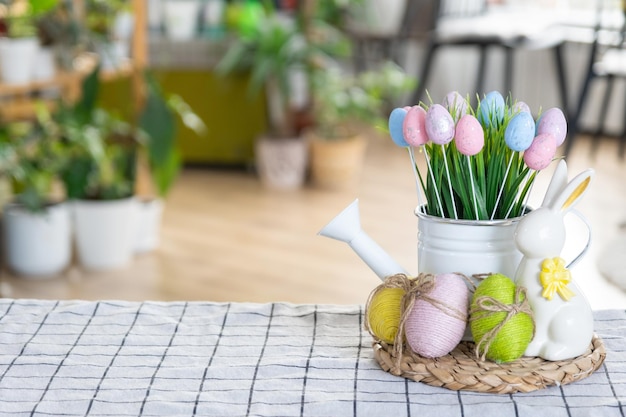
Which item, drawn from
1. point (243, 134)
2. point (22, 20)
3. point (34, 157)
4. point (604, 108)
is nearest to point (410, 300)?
point (34, 157)

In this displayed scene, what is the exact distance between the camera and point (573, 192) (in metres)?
1.07

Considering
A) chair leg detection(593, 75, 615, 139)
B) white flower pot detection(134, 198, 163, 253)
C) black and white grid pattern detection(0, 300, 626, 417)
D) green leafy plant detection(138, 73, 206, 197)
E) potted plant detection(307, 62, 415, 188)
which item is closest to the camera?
black and white grid pattern detection(0, 300, 626, 417)

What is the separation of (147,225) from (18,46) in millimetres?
831

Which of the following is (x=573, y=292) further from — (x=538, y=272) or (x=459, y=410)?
(x=459, y=410)

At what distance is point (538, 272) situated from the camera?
1058 millimetres

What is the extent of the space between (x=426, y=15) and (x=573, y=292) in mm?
5091

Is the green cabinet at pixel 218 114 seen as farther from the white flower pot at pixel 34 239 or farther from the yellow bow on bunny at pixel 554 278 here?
the yellow bow on bunny at pixel 554 278

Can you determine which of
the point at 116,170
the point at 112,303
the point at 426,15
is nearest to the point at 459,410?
the point at 112,303

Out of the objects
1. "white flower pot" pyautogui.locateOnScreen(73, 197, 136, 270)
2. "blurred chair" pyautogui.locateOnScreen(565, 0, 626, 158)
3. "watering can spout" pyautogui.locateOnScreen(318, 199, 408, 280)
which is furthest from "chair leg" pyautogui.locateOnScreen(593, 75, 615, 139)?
"watering can spout" pyautogui.locateOnScreen(318, 199, 408, 280)

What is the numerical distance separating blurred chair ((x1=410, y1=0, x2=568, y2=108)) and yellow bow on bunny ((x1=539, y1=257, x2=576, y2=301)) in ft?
13.7

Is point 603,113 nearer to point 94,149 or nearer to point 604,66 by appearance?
point 604,66

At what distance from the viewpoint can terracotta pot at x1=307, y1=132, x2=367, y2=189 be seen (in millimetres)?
4691

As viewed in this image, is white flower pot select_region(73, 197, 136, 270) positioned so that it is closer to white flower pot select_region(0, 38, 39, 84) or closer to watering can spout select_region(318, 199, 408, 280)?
white flower pot select_region(0, 38, 39, 84)


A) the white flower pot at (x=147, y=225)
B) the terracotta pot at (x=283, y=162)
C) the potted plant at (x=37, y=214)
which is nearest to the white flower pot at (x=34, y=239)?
the potted plant at (x=37, y=214)
